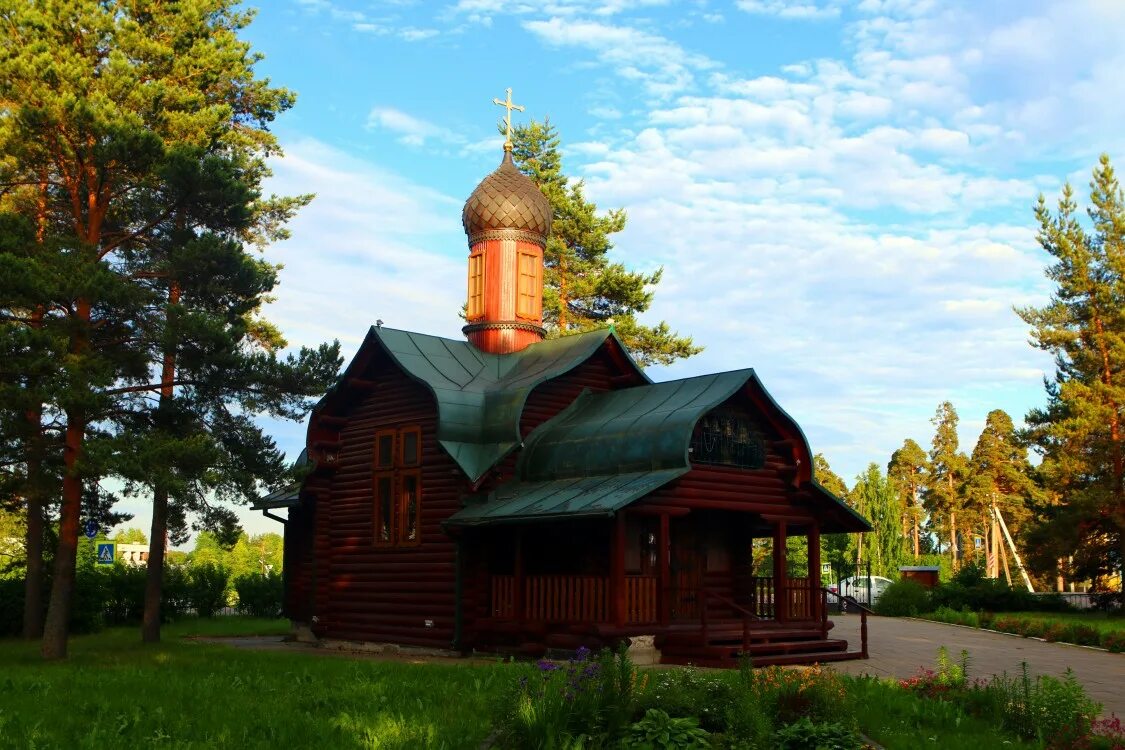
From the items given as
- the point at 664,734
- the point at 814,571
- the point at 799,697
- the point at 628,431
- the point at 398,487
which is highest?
the point at 628,431

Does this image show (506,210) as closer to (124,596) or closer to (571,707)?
(124,596)

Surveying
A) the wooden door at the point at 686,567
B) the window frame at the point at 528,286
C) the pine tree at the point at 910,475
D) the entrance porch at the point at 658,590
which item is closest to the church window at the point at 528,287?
the window frame at the point at 528,286

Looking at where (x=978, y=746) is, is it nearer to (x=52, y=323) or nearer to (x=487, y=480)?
(x=487, y=480)

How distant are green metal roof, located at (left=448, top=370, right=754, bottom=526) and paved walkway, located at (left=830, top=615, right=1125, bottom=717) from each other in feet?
13.5

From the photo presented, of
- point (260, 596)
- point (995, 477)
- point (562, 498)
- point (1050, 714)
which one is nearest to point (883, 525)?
point (995, 477)

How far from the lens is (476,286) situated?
78.6ft

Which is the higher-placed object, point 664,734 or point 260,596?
point 260,596

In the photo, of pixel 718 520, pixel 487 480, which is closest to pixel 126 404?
pixel 487 480

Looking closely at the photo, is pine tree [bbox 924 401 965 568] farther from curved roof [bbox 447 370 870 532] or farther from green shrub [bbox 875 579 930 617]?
curved roof [bbox 447 370 870 532]

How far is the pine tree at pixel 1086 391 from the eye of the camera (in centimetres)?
3203

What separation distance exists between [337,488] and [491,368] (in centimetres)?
387

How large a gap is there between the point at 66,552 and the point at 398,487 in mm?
5667

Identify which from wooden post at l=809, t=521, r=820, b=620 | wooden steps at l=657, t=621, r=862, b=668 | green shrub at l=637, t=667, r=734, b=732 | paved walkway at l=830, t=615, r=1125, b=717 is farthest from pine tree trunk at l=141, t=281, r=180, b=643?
green shrub at l=637, t=667, r=734, b=732

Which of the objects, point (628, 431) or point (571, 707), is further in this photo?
point (628, 431)
